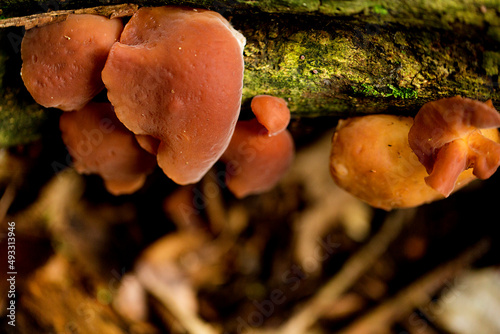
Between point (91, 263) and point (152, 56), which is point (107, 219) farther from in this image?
point (152, 56)

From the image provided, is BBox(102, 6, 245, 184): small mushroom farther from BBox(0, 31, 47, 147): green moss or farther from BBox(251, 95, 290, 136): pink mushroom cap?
BBox(0, 31, 47, 147): green moss

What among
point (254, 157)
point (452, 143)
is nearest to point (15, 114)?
point (254, 157)

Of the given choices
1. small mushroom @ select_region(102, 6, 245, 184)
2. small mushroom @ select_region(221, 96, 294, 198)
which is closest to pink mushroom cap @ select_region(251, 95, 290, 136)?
small mushroom @ select_region(221, 96, 294, 198)

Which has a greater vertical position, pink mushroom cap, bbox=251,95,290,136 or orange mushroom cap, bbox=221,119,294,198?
pink mushroom cap, bbox=251,95,290,136

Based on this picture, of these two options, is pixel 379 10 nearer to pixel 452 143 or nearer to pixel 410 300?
pixel 452 143

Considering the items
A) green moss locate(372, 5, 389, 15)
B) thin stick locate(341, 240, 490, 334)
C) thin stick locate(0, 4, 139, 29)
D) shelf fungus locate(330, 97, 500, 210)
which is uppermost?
green moss locate(372, 5, 389, 15)

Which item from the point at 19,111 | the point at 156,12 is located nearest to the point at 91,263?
the point at 19,111
